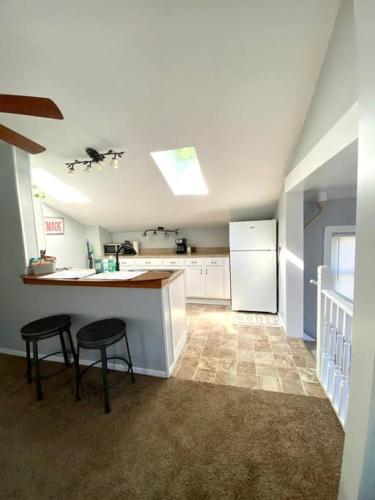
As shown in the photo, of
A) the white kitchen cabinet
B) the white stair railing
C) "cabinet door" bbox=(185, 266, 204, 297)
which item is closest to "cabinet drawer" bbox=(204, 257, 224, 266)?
the white kitchen cabinet

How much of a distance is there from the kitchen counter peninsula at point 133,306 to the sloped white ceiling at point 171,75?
153 centimetres

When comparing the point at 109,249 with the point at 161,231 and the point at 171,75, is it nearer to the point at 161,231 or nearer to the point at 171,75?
the point at 161,231

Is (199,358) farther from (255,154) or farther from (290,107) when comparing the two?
(290,107)

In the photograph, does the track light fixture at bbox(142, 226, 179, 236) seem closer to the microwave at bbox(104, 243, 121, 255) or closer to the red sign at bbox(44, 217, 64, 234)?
the microwave at bbox(104, 243, 121, 255)

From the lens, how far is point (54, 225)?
406 cm

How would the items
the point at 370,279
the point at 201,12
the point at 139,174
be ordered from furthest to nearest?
the point at 139,174 < the point at 201,12 < the point at 370,279

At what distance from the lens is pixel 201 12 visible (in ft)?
3.98

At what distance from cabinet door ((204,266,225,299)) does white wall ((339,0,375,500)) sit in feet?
9.81

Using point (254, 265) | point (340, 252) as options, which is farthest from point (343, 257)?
point (254, 265)

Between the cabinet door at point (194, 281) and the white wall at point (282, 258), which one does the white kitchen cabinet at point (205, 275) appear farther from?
the white wall at point (282, 258)

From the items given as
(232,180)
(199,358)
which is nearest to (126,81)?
(232,180)

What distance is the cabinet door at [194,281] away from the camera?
153 inches

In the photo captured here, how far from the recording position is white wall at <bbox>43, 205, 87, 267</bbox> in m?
4.01

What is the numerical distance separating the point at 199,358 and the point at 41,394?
1521 mm
